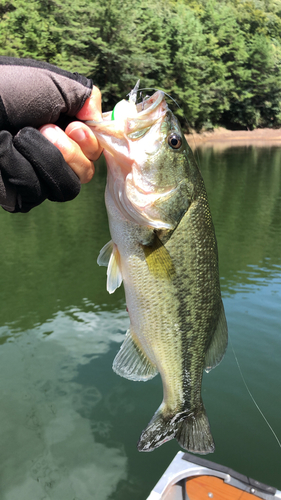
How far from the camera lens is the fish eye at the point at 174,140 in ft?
7.66

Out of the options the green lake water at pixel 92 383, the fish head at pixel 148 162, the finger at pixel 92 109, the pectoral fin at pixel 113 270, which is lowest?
the green lake water at pixel 92 383

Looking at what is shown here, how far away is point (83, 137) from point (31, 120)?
0.28 m

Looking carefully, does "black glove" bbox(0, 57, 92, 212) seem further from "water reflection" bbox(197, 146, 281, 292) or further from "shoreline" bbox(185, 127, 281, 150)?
"shoreline" bbox(185, 127, 281, 150)

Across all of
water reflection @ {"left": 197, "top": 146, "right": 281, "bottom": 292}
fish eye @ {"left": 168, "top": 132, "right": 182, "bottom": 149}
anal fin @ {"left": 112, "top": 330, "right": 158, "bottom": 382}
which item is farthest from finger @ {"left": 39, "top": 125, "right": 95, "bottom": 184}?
water reflection @ {"left": 197, "top": 146, "right": 281, "bottom": 292}

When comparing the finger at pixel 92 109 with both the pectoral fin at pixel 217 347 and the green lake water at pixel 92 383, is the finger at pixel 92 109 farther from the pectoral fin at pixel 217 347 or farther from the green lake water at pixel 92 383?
the green lake water at pixel 92 383

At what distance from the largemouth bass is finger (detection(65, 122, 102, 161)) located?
0.04 meters

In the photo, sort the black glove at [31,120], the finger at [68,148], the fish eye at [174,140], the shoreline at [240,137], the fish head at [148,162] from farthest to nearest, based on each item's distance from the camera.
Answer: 1. the shoreline at [240,137]
2. the fish eye at [174,140]
3. the fish head at [148,162]
4. the finger at [68,148]
5. the black glove at [31,120]

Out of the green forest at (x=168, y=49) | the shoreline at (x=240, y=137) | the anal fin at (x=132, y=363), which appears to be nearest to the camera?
the anal fin at (x=132, y=363)

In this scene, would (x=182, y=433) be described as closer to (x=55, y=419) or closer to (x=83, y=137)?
(x=83, y=137)

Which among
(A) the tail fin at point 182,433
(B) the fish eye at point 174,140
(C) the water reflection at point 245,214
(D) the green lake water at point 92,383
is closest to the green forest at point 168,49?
(C) the water reflection at point 245,214

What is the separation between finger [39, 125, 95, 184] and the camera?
6.89ft

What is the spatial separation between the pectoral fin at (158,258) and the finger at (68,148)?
0.59m

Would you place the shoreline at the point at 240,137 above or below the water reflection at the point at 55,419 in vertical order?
below

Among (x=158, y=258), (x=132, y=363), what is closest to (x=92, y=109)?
(x=158, y=258)
